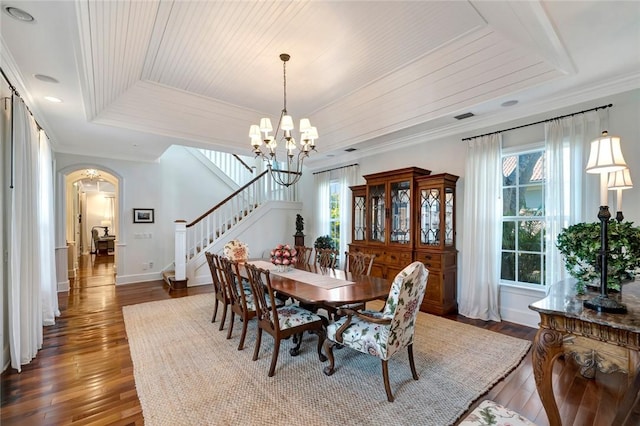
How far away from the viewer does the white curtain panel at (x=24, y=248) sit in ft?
8.19

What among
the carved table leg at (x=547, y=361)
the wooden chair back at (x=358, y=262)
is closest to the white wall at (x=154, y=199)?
the wooden chair back at (x=358, y=262)

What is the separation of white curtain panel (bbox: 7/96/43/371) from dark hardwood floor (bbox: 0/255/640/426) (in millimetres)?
237

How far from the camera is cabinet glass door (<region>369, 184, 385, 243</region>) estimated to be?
5.00 m

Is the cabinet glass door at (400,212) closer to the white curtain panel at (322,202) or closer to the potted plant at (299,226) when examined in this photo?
the white curtain panel at (322,202)

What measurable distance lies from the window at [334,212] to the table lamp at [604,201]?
4771mm

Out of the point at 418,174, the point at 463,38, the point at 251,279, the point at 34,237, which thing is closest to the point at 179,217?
the point at 34,237

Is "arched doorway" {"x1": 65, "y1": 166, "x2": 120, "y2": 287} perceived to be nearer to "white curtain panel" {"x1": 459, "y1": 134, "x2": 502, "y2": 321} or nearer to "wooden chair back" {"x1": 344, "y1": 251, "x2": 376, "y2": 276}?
"wooden chair back" {"x1": 344, "y1": 251, "x2": 376, "y2": 276}

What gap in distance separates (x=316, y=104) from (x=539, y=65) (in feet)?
9.37

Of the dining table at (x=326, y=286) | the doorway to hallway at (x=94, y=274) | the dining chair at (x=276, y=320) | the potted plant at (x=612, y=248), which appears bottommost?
the doorway to hallway at (x=94, y=274)

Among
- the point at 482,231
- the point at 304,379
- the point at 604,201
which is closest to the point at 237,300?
the point at 304,379

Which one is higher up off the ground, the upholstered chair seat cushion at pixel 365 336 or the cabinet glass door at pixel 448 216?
the cabinet glass door at pixel 448 216

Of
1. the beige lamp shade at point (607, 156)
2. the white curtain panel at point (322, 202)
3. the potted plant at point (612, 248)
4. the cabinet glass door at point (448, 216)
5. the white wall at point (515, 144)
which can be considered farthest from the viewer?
the white curtain panel at point (322, 202)

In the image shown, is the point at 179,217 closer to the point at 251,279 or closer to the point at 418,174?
the point at 251,279

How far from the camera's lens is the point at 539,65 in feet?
9.25
